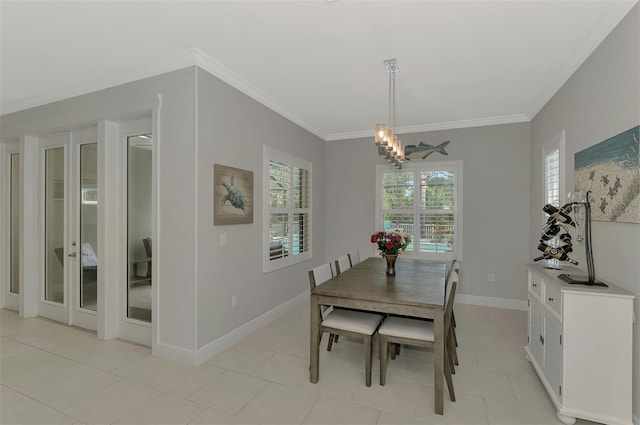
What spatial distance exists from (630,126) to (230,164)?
10.3ft

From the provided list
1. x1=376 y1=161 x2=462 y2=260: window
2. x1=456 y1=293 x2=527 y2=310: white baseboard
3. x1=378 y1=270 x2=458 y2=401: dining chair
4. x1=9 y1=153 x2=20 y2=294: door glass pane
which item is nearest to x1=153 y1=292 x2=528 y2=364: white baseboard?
x1=456 y1=293 x2=527 y2=310: white baseboard

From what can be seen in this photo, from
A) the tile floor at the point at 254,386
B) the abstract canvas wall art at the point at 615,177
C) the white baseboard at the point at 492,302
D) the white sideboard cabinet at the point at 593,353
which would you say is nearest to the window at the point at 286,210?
the tile floor at the point at 254,386

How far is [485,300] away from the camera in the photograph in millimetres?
4484

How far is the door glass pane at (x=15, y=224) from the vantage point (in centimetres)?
414

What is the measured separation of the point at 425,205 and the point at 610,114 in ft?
8.87

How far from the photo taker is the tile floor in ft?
6.65

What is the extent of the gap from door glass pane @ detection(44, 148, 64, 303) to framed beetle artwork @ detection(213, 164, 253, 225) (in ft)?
7.64

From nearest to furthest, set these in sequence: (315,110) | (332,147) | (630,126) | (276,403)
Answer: (630,126) → (276,403) → (315,110) → (332,147)

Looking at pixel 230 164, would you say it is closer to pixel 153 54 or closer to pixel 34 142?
pixel 153 54

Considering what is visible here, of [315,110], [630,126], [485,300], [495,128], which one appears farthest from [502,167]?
[315,110]

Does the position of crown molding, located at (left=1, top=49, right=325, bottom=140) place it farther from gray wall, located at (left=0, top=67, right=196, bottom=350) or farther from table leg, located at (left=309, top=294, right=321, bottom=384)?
table leg, located at (left=309, top=294, right=321, bottom=384)

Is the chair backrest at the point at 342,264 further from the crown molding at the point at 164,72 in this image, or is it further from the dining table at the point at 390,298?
the crown molding at the point at 164,72

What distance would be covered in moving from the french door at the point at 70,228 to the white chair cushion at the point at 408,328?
3035mm

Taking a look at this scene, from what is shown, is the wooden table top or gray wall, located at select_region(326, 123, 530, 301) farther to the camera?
gray wall, located at select_region(326, 123, 530, 301)
